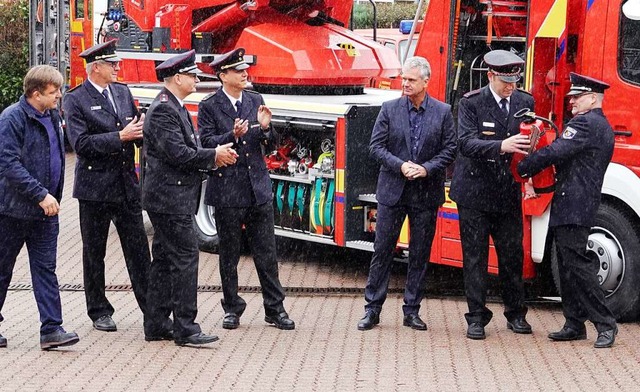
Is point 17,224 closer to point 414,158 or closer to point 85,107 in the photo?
point 85,107

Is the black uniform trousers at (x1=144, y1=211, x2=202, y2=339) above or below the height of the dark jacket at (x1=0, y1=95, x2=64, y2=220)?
below

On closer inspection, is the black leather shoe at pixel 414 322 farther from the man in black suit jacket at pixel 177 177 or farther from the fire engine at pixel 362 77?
the man in black suit jacket at pixel 177 177

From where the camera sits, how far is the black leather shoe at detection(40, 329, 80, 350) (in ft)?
26.2

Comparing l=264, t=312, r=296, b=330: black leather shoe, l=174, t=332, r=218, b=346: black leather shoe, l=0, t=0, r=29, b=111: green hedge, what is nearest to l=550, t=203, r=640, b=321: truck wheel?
l=264, t=312, r=296, b=330: black leather shoe

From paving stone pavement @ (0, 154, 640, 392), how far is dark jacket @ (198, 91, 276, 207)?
3.23 feet

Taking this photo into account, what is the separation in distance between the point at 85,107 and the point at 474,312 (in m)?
3.11

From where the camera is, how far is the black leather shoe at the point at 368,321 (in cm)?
884

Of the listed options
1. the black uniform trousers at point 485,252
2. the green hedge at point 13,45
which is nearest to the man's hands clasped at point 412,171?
the black uniform trousers at point 485,252

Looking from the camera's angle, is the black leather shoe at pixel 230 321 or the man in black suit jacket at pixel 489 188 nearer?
the man in black suit jacket at pixel 489 188

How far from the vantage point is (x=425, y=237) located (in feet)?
29.0

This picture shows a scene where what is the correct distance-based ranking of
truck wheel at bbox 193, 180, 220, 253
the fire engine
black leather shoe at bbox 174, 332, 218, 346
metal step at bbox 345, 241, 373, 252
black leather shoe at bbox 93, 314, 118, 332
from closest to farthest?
black leather shoe at bbox 174, 332, 218, 346, black leather shoe at bbox 93, 314, 118, 332, the fire engine, metal step at bbox 345, 241, 373, 252, truck wheel at bbox 193, 180, 220, 253

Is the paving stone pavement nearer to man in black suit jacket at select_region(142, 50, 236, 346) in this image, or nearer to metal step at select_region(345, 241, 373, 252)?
man in black suit jacket at select_region(142, 50, 236, 346)

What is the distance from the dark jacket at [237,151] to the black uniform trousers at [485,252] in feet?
4.91

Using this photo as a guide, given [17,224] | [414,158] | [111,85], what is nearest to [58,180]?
[17,224]
